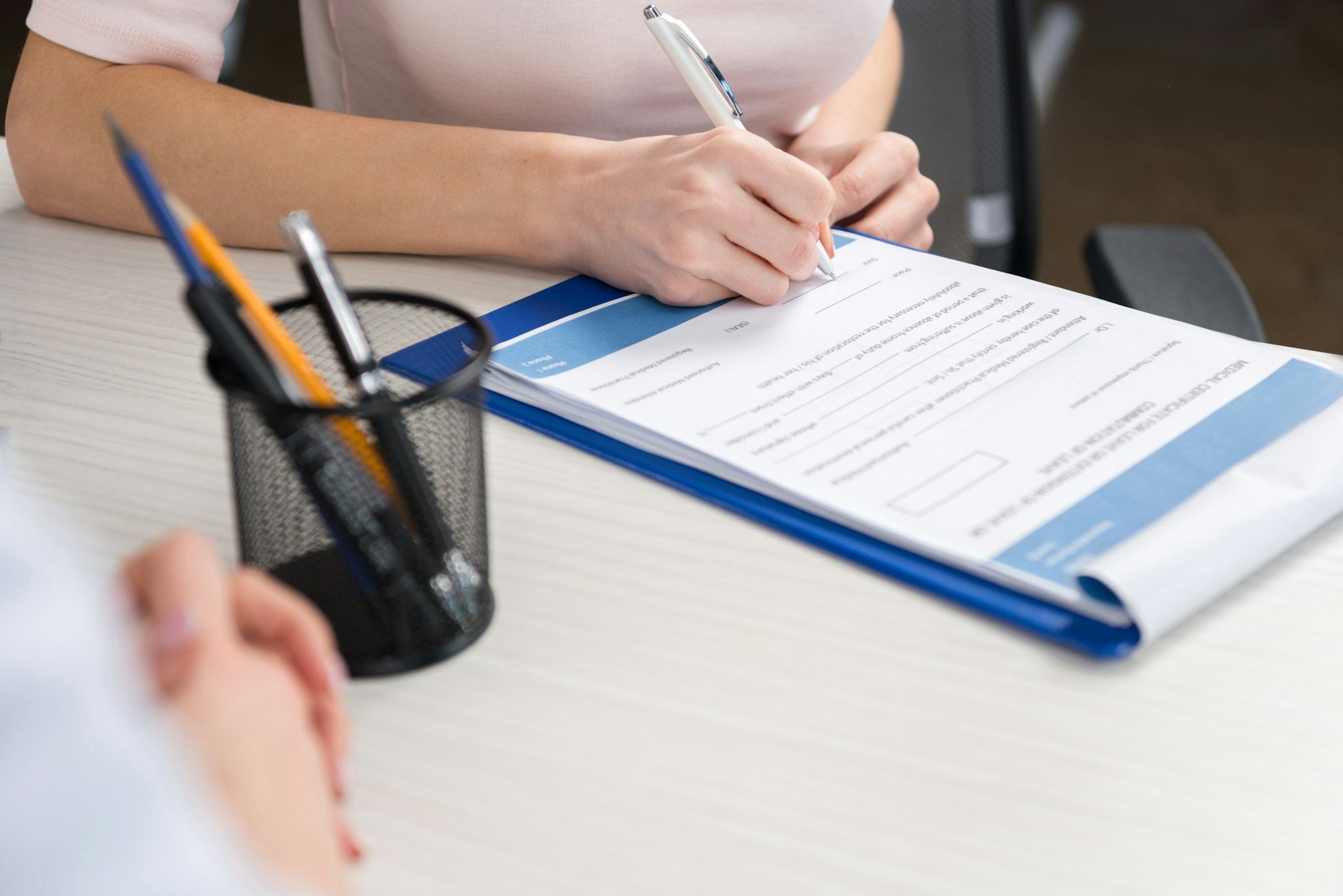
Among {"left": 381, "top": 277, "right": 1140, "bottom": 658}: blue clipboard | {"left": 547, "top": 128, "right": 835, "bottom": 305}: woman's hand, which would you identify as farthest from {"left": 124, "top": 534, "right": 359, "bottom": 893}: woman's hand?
{"left": 547, "top": 128, "right": 835, "bottom": 305}: woman's hand

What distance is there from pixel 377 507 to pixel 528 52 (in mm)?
507

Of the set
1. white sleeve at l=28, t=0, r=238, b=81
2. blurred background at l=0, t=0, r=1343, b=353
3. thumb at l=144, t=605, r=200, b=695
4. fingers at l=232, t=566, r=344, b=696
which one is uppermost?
white sleeve at l=28, t=0, r=238, b=81

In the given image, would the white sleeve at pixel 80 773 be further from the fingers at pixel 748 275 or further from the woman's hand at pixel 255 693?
the fingers at pixel 748 275

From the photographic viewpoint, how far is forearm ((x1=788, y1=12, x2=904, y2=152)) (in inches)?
36.3

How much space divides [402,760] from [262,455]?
4.3 inches

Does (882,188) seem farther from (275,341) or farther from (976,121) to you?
(275,341)

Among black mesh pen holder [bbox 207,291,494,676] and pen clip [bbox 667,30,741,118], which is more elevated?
pen clip [bbox 667,30,741,118]

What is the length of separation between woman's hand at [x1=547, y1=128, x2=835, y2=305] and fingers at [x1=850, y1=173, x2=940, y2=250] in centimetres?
13

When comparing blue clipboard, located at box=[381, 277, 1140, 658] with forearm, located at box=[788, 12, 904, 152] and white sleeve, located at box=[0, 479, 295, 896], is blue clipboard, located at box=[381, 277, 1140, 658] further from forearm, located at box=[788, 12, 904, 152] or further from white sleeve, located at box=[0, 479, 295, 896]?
forearm, located at box=[788, 12, 904, 152]

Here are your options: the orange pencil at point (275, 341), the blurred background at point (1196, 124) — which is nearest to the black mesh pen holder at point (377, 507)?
the orange pencil at point (275, 341)

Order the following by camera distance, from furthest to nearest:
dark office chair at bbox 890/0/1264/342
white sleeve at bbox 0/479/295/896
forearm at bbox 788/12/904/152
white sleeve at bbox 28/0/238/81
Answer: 1. dark office chair at bbox 890/0/1264/342
2. forearm at bbox 788/12/904/152
3. white sleeve at bbox 28/0/238/81
4. white sleeve at bbox 0/479/295/896

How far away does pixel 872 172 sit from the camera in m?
0.75

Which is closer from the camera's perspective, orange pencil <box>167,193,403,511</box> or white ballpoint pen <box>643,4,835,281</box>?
orange pencil <box>167,193,403,511</box>

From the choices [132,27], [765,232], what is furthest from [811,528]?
[132,27]
